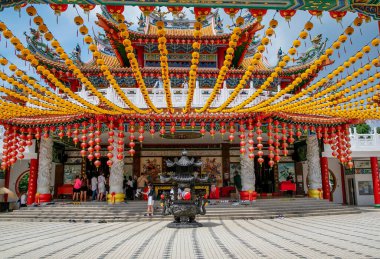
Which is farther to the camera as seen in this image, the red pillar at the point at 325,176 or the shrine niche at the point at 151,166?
the shrine niche at the point at 151,166

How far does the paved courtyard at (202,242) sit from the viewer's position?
6.05m

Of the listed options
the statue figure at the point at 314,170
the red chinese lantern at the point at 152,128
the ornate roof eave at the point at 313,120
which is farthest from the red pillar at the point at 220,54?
the red chinese lantern at the point at 152,128

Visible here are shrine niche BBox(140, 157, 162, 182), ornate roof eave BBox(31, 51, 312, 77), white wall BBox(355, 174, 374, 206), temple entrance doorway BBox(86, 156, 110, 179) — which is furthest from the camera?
white wall BBox(355, 174, 374, 206)

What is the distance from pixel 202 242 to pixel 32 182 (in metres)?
11.2

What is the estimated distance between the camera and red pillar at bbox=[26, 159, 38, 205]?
1481 centimetres

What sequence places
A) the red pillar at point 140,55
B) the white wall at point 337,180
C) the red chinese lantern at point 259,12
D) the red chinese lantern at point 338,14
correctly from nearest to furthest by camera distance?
the red chinese lantern at point 259,12
the red chinese lantern at point 338,14
the red pillar at point 140,55
the white wall at point 337,180

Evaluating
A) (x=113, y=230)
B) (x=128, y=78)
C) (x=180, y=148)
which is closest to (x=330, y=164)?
(x=180, y=148)

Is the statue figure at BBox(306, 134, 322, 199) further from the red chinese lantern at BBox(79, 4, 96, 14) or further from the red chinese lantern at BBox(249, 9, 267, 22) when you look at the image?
the red chinese lantern at BBox(79, 4, 96, 14)

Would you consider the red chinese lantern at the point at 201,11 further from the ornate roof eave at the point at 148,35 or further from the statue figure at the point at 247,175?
the ornate roof eave at the point at 148,35

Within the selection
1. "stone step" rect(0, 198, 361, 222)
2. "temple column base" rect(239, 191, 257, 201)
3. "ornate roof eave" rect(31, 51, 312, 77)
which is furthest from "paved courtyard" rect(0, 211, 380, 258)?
"ornate roof eave" rect(31, 51, 312, 77)

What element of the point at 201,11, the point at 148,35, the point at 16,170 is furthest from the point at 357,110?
the point at 16,170

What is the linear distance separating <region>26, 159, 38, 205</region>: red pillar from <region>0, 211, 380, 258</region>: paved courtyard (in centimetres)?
501

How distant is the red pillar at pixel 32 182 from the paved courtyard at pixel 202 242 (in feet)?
16.4

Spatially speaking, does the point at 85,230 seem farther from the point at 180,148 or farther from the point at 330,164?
the point at 330,164
